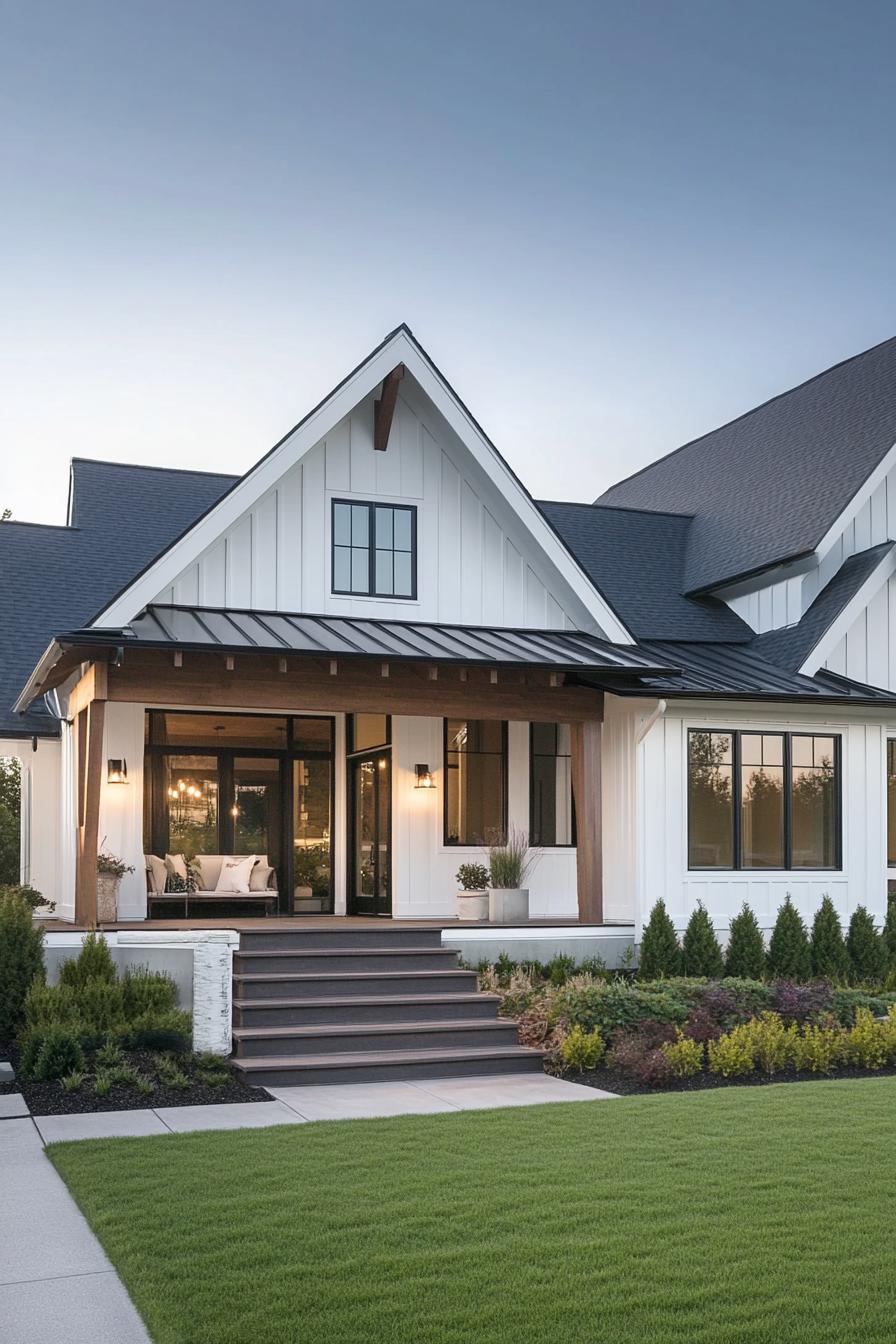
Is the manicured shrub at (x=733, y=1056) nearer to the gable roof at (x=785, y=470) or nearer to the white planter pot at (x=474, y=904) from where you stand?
the white planter pot at (x=474, y=904)

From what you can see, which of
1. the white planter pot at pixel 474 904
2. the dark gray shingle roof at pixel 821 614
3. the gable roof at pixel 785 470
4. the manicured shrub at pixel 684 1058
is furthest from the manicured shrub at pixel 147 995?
the gable roof at pixel 785 470

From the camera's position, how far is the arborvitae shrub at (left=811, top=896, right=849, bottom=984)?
14984 mm

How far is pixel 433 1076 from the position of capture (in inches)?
441

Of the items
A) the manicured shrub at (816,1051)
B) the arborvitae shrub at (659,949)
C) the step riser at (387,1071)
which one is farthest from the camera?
the arborvitae shrub at (659,949)

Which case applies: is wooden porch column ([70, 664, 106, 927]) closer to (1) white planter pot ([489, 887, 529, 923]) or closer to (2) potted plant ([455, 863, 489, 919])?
(2) potted plant ([455, 863, 489, 919])

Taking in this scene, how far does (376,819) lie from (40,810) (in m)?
4.45

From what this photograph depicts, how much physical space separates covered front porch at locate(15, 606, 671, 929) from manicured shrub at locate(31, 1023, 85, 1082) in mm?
2727

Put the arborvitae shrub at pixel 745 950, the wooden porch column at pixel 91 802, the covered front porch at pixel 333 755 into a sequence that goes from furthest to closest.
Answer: the arborvitae shrub at pixel 745 950
the covered front porch at pixel 333 755
the wooden porch column at pixel 91 802

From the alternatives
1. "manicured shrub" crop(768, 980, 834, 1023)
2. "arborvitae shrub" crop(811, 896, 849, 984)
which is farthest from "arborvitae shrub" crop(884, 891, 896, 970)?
"manicured shrub" crop(768, 980, 834, 1023)

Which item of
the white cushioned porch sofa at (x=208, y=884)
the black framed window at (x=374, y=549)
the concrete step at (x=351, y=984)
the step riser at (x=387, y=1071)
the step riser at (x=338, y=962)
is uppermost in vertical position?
the black framed window at (x=374, y=549)

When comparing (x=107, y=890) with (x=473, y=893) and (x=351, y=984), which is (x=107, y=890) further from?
(x=473, y=893)

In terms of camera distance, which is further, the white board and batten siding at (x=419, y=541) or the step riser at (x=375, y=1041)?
the white board and batten siding at (x=419, y=541)

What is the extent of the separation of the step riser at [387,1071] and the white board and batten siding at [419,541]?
228 inches

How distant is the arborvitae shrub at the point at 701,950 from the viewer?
14.3m
